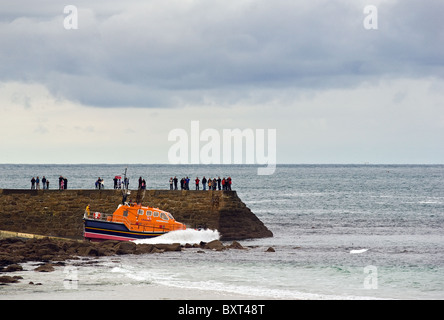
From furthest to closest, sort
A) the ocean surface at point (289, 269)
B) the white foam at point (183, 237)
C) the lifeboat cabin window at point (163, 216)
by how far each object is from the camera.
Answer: the lifeboat cabin window at point (163, 216) → the white foam at point (183, 237) → the ocean surface at point (289, 269)

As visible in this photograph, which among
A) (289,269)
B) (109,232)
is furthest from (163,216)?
(289,269)

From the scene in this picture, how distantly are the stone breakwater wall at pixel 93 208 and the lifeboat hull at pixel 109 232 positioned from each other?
2.80 metres

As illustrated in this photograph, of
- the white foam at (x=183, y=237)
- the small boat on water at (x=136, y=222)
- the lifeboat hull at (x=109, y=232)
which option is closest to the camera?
the lifeboat hull at (x=109, y=232)

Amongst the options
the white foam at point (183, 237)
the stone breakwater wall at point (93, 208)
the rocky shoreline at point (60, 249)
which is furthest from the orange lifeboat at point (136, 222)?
the stone breakwater wall at point (93, 208)

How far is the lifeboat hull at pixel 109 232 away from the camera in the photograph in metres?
39.9

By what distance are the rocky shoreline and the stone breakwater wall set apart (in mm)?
3105

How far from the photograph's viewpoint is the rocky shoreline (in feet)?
107

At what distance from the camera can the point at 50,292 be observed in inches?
1011

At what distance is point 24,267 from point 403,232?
96.4 feet

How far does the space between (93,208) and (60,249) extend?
7.45 meters

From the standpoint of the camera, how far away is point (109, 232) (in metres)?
40.2

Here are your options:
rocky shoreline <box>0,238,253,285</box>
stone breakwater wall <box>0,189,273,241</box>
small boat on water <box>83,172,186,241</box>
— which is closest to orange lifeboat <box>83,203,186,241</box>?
small boat on water <box>83,172,186,241</box>

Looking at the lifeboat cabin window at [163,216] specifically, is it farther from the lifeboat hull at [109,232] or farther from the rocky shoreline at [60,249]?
the rocky shoreline at [60,249]
